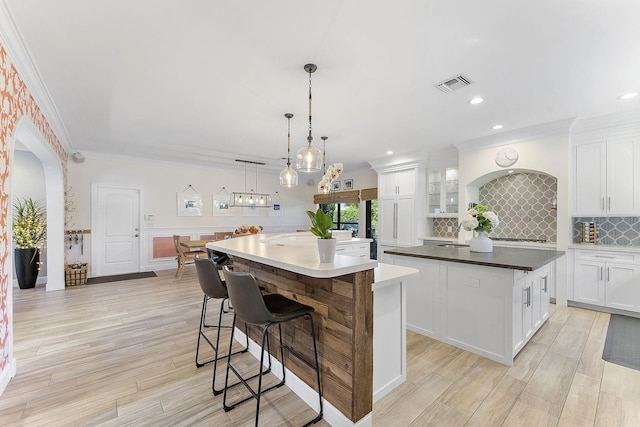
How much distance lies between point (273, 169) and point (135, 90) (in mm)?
4825

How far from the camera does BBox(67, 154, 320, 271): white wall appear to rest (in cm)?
559

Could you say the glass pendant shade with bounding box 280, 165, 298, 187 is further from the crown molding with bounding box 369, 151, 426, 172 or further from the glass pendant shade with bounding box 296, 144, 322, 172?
the crown molding with bounding box 369, 151, 426, 172

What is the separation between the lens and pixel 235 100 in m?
3.19

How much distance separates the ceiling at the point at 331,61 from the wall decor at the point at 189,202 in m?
2.71

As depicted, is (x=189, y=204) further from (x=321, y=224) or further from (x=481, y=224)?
(x=481, y=224)

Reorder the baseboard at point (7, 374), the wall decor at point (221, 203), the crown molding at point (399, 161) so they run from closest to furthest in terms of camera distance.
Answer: the baseboard at point (7, 374) → the crown molding at point (399, 161) → the wall decor at point (221, 203)

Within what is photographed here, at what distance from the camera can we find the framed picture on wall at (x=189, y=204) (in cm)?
672

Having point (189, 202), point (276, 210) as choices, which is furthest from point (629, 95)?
point (189, 202)

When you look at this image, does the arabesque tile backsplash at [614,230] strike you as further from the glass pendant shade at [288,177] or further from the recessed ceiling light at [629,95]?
the glass pendant shade at [288,177]

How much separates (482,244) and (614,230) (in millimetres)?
2580

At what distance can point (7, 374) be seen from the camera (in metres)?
2.10

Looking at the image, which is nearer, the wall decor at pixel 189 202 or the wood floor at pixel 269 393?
A: the wood floor at pixel 269 393

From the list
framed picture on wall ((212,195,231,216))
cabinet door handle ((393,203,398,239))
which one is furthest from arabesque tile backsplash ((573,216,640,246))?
framed picture on wall ((212,195,231,216))

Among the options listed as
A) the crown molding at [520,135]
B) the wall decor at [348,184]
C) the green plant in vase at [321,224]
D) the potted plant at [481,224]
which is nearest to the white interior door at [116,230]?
the wall decor at [348,184]
